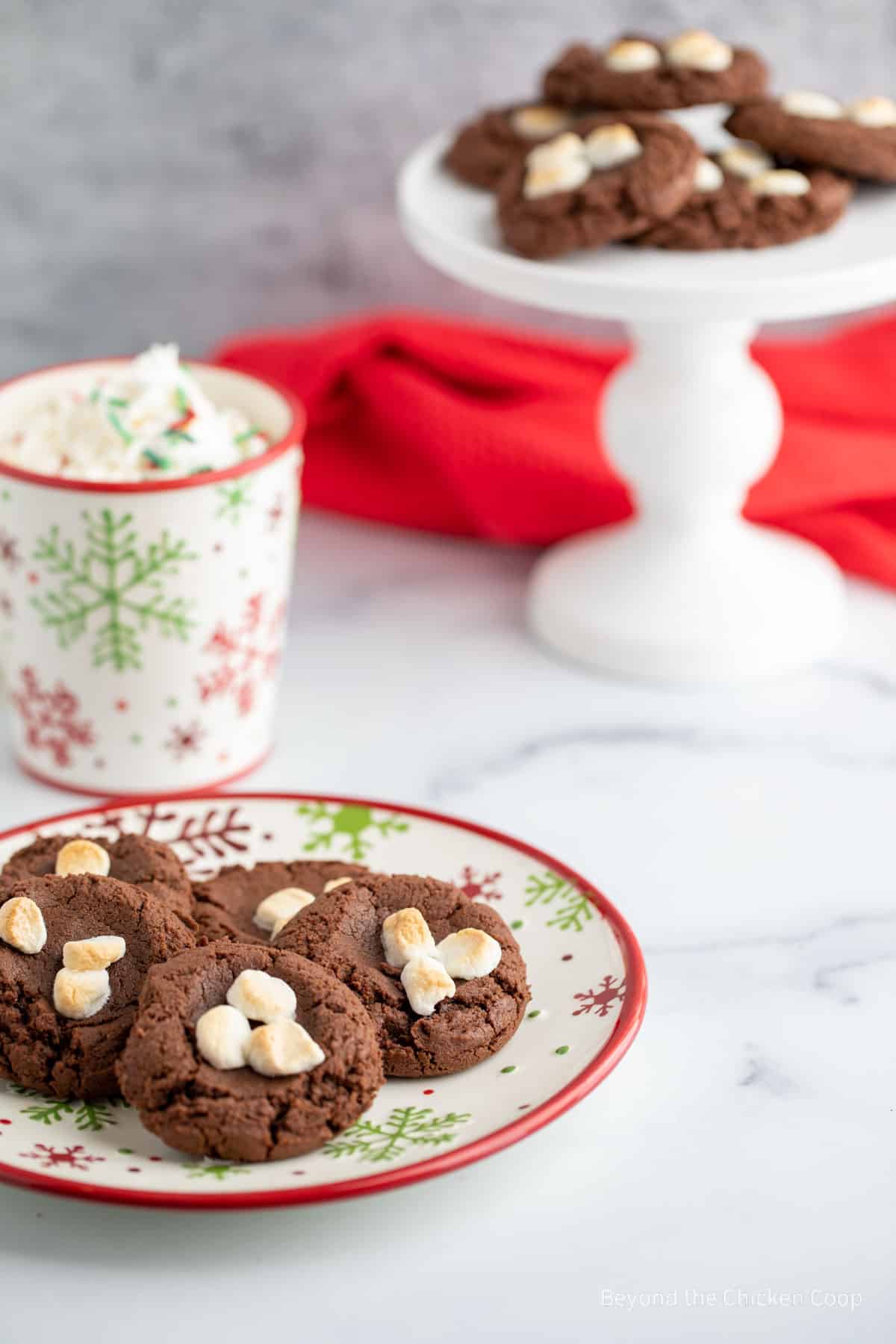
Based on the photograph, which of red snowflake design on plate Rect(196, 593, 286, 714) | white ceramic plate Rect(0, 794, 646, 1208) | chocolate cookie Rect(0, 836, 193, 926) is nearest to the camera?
white ceramic plate Rect(0, 794, 646, 1208)

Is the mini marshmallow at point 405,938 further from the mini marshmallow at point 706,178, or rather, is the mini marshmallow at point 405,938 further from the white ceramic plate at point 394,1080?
the mini marshmallow at point 706,178

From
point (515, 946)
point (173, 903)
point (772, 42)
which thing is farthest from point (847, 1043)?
point (772, 42)

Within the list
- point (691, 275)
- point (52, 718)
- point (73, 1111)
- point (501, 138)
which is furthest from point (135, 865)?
point (501, 138)

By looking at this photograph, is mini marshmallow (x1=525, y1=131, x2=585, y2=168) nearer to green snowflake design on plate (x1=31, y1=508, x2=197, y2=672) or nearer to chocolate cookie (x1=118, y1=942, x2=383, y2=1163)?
green snowflake design on plate (x1=31, y1=508, x2=197, y2=672)

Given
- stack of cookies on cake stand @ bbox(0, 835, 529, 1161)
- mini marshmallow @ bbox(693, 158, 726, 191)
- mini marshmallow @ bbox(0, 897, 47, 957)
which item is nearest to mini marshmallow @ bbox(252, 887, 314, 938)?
stack of cookies on cake stand @ bbox(0, 835, 529, 1161)

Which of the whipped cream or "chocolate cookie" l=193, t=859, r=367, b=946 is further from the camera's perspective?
the whipped cream
